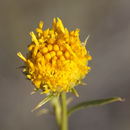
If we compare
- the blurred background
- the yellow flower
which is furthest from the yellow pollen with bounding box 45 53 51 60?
the blurred background

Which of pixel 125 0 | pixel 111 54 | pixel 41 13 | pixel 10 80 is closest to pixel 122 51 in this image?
pixel 111 54

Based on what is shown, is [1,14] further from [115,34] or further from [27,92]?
[115,34]

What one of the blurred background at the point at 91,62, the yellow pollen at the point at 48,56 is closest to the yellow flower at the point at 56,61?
the yellow pollen at the point at 48,56

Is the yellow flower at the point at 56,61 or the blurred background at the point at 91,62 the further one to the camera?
the blurred background at the point at 91,62

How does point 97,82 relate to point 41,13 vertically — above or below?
below

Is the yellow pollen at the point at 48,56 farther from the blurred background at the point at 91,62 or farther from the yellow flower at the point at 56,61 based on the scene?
the blurred background at the point at 91,62

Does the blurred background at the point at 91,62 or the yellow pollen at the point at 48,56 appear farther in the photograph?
Result: the blurred background at the point at 91,62

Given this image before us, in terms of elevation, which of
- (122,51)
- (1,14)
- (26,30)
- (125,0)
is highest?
(1,14)
